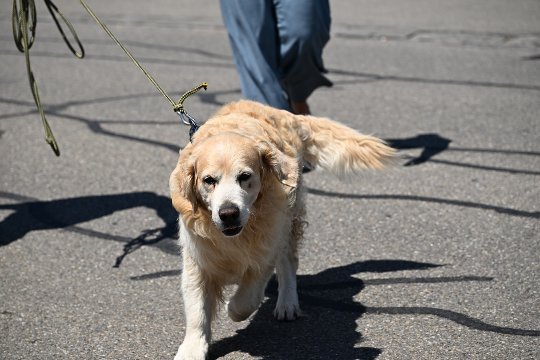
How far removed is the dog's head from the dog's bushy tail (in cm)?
77

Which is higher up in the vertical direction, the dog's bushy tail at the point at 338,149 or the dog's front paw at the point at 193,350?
the dog's bushy tail at the point at 338,149

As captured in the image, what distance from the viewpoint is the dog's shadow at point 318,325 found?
3.66 meters

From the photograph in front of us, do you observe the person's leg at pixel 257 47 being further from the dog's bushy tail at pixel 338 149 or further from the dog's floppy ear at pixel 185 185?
the dog's floppy ear at pixel 185 185

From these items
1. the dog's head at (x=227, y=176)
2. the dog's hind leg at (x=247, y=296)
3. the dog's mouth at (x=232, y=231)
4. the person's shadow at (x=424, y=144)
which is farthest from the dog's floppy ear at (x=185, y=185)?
the person's shadow at (x=424, y=144)

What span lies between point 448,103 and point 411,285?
3971 millimetres

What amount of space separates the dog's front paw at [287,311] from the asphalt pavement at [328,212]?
0.21ft

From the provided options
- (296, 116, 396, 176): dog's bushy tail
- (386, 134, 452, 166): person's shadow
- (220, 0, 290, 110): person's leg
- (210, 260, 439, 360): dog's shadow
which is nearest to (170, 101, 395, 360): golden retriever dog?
(210, 260, 439, 360): dog's shadow

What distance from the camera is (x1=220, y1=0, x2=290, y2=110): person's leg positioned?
4.94 metres

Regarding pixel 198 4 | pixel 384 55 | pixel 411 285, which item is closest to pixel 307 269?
pixel 411 285

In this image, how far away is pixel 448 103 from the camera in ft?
26.0

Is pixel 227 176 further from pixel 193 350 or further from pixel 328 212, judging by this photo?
pixel 328 212

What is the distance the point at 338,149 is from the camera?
4434 mm

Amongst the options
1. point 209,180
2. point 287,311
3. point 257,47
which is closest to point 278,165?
point 209,180

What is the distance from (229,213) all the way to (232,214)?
1cm
